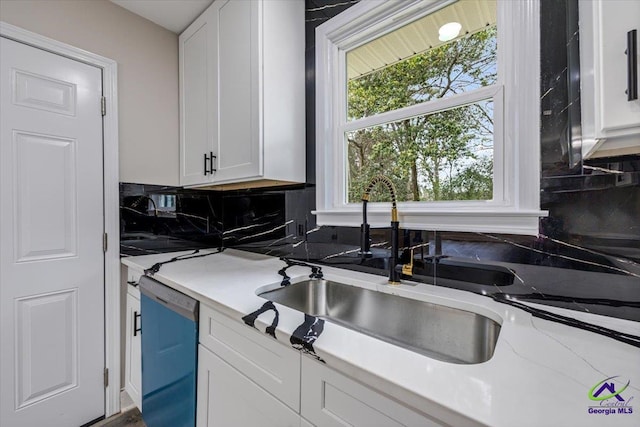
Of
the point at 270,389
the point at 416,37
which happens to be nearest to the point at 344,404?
the point at 270,389

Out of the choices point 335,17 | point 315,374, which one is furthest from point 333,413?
point 335,17

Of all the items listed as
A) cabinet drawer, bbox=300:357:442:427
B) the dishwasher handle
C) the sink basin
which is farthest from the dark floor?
cabinet drawer, bbox=300:357:442:427

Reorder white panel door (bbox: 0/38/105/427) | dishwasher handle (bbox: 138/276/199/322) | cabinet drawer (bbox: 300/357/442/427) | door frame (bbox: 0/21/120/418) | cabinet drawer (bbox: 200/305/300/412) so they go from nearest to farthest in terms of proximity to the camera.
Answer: cabinet drawer (bbox: 300/357/442/427) < cabinet drawer (bbox: 200/305/300/412) < dishwasher handle (bbox: 138/276/199/322) < white panel door (bbox: 0/38/105/427) < door frame (bbox: 0/21/120/418)

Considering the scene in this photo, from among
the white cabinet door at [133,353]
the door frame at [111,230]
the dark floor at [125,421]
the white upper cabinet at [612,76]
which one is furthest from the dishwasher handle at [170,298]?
the white upper cabinet at [612,76]

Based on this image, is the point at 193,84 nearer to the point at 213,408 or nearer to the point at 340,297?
the point at 340,297

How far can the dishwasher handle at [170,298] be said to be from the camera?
1.12 meters

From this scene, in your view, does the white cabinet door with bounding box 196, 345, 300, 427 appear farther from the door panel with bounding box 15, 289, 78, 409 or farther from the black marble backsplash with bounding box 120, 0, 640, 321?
the door panel with bounding box 15, 289, 78, 409

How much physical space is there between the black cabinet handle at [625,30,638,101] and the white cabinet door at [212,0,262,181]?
1247 mm

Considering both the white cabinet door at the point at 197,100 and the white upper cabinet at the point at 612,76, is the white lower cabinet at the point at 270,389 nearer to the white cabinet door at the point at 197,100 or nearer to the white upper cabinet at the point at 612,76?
the white upper cabinet at the point at 612,76

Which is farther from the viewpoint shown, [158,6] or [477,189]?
[158,6]

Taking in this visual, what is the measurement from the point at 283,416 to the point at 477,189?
106 centimetres

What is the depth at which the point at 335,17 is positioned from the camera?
1.48m

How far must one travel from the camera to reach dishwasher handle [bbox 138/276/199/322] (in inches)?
44.2

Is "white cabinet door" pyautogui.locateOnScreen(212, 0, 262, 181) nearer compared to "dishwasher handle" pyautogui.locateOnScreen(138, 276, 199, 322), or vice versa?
"dishwasher handle" pyautogui.locateOnScreen(138, 276, 199, 322)
